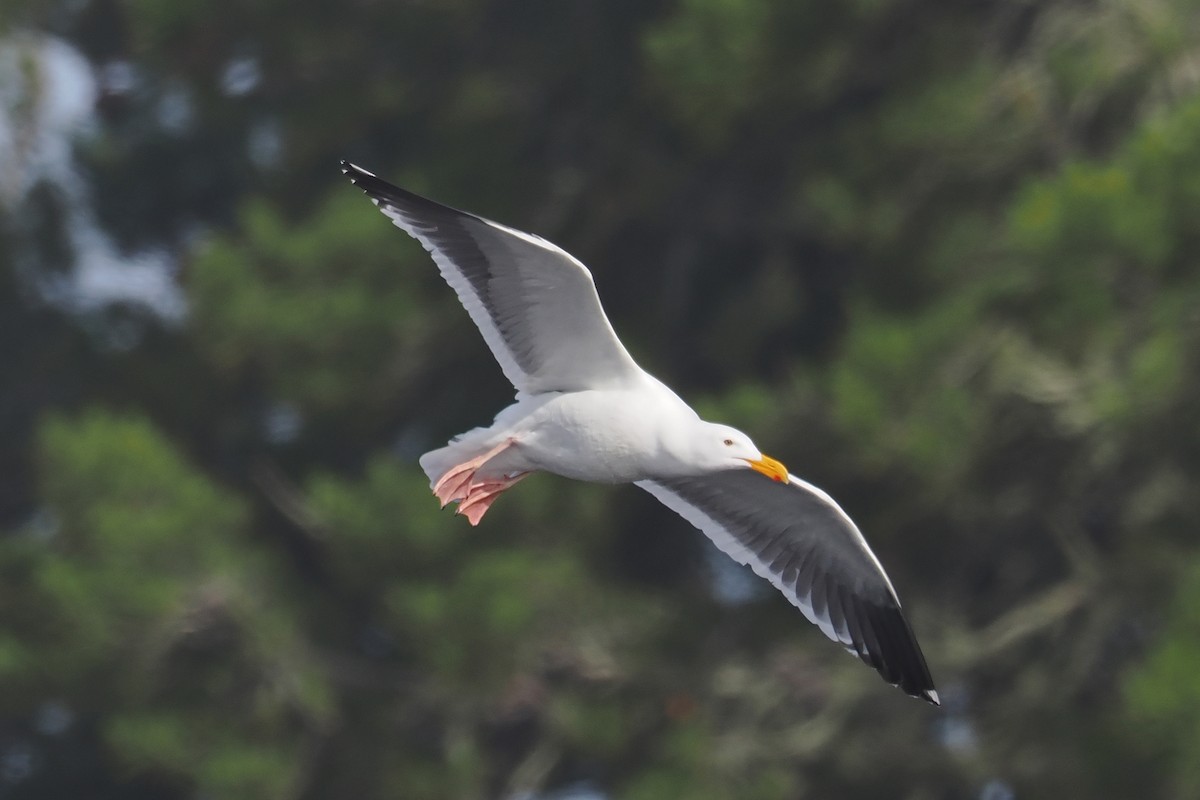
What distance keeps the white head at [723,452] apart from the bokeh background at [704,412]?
2219 millimetres

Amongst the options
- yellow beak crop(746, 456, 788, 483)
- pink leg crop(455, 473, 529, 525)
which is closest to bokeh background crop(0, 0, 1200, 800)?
yellow beak crop(746, 456, 788, 483)

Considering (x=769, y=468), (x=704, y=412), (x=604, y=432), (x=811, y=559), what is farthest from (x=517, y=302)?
(x=704, y=412)

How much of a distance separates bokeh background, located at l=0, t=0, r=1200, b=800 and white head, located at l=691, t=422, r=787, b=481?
7.28 feet

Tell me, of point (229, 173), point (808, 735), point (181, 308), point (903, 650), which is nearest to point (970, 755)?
point (808, 735)

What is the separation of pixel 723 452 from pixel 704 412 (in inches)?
108

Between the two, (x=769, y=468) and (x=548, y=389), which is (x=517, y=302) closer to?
(x=548, y=389)

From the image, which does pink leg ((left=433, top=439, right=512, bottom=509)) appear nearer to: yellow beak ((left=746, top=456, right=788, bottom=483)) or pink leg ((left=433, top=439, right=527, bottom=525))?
pink leg ((left=433, top=439, right=527, bottom=525))

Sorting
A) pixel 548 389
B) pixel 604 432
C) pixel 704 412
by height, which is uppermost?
pixel 704 412

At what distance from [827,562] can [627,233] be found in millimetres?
4027

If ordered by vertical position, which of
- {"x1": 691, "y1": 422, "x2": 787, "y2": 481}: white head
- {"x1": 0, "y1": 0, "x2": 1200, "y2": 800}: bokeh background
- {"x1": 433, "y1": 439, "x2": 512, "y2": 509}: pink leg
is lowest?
{"x1": 433, "y1": 439, "x2": 512, "y2": 509}: pink leg

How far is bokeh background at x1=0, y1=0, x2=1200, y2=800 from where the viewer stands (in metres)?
7.37

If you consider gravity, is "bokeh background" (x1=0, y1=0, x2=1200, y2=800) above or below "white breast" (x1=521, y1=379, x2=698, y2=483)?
above

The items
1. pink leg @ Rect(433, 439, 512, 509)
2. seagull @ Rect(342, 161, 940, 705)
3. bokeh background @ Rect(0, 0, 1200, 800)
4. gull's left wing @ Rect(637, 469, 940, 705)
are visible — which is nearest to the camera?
seagull @ Rect(342, 161, 940, 705)

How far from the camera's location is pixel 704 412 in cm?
766
